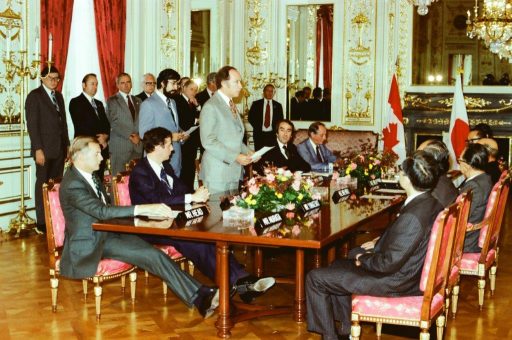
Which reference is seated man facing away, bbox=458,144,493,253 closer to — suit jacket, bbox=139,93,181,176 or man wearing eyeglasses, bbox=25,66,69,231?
suit jacket, bbox=139,93,181,176

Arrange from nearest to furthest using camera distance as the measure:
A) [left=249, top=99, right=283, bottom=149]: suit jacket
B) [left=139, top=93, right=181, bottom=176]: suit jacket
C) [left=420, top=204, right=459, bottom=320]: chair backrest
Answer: [left=420, top=204, right=459, bottom=320]: chair backrest
[left=139, top=93, right=181, bottom=176]: suit jacket
[left=249, top=99, right=283, bottom=149]: suit jacket

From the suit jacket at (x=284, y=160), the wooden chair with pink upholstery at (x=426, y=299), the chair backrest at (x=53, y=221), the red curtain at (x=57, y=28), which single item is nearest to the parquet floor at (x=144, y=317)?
the chair backrest at (x=53, y=221)

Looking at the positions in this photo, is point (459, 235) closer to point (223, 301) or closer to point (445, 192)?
point (445, 192)

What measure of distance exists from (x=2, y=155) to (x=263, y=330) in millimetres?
4243

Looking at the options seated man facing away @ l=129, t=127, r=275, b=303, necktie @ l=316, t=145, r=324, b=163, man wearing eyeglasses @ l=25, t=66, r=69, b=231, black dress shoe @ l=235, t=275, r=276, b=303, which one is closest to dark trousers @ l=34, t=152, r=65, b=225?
man wearing eyeglasses @ l=25, t=66, r=69, b=231

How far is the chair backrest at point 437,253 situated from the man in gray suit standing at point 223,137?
190cm

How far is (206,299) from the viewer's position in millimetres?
4453

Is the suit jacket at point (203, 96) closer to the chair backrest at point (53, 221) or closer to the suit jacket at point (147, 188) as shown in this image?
the suit jacket at point (147, 188)

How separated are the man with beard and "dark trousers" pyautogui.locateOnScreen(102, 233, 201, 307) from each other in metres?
2.46

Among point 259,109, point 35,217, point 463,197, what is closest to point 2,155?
point 35,217

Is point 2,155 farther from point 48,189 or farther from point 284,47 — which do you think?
point 284,47

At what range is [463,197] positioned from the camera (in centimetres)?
385

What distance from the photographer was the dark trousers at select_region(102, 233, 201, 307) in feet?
14.7

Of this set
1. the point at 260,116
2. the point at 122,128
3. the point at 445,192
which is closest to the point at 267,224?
the point at 445,192
